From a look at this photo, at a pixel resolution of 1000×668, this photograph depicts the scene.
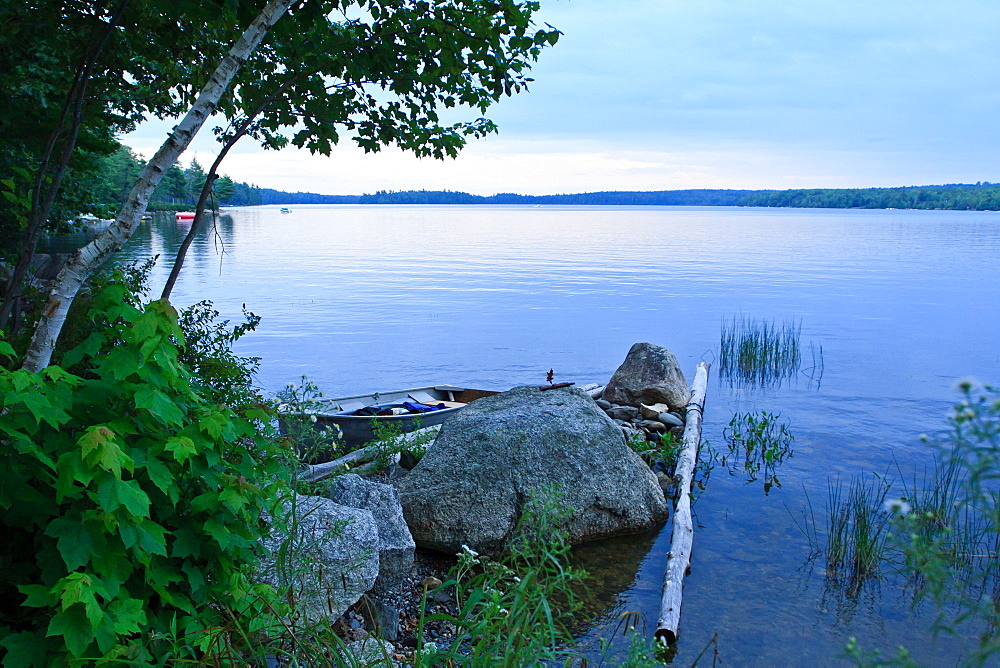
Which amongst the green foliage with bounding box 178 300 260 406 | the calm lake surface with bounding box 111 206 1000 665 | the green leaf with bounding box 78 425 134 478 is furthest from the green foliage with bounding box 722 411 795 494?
the green leaf with bounding box 78 425 134 478

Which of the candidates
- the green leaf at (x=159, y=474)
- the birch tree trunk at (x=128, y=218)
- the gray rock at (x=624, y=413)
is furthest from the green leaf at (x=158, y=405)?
the gray rock at (x=624, y=413)

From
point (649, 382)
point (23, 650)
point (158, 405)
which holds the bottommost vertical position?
point (649, 382)

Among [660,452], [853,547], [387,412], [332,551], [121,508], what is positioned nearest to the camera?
[121,508]

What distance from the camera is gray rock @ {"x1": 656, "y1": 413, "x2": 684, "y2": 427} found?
1219 cm

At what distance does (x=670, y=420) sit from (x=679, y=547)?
5.07m

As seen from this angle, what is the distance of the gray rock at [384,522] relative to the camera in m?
6.21

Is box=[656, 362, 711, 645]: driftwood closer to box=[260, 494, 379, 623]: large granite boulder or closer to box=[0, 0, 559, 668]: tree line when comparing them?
box=[260, 494, 379, 623]: large granite boulder

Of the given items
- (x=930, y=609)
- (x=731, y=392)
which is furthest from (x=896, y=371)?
(x=930, y=609)

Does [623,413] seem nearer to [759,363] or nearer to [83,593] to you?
[759,363]

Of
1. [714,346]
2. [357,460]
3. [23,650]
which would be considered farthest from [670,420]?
[714,346]

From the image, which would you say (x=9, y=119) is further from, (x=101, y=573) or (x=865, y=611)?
(x=865, y=611)

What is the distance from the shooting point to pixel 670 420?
12219 mm

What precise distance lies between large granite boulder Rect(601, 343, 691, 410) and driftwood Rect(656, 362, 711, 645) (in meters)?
1.19

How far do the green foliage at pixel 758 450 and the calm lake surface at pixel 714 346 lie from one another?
0.23 m
